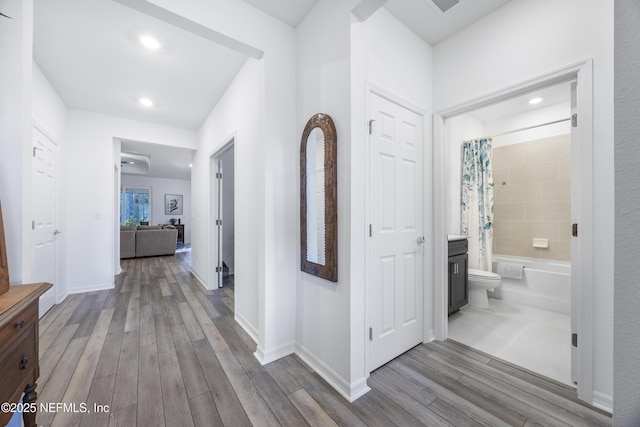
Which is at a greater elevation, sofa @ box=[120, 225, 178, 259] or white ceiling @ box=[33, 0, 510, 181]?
white ceiling @ box=[33, 0, 510, 181]

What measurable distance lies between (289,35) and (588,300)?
2.85 m

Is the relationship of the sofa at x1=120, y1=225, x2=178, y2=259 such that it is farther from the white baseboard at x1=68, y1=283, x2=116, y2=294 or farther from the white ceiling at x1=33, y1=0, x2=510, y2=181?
the white ceiling at x1=33, y1=0, x2=510, y2=181

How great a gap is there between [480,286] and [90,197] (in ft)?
18.7

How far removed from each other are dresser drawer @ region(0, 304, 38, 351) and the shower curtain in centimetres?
408

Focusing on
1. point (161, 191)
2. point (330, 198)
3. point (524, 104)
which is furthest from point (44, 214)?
point (161, 191)

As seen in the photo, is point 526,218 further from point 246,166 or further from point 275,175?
point 246,166

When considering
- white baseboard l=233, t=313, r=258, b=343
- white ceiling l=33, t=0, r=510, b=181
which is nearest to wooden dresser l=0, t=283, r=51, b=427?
white baseboard l=233, t=313, r=258, b=343

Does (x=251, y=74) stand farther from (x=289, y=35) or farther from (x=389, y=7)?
(x=389, y=7)

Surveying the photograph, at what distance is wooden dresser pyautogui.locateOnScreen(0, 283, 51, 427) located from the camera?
87cm

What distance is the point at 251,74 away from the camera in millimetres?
2494

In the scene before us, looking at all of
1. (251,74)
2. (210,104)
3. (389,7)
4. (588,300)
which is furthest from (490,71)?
(210,104)

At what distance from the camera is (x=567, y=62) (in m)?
1.60

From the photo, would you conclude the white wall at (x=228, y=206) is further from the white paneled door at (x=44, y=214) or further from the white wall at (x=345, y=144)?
the white wall at (x=345, y=144)

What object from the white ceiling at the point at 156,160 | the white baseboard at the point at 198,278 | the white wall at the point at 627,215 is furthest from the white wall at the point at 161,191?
the white wall at the point at 627,215
